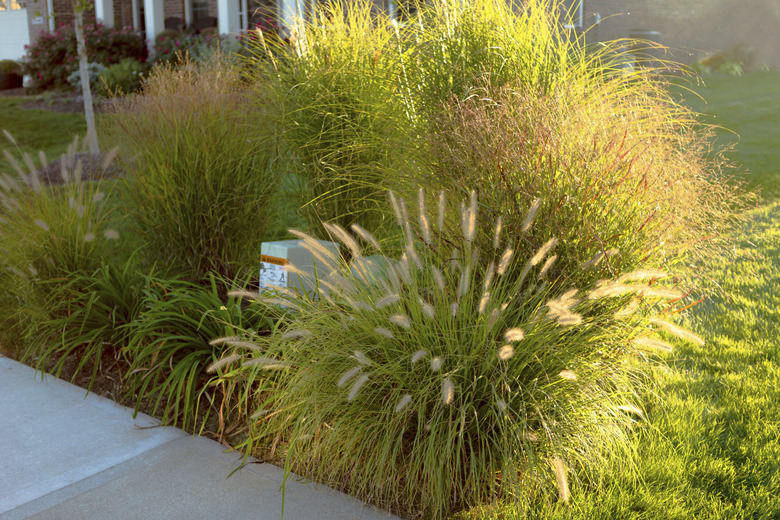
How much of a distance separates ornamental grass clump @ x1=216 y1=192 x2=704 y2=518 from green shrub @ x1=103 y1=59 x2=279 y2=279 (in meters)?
1.84

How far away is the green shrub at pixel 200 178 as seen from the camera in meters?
4.77

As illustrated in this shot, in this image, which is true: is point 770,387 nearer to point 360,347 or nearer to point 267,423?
point 360,347

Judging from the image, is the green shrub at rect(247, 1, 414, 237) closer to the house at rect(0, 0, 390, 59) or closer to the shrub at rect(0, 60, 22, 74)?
the house at rect(0, 0, 390, 59)

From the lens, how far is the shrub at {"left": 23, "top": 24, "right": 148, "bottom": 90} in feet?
56.8

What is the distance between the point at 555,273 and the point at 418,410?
3.29 ft

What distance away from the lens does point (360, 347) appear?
10.1ft

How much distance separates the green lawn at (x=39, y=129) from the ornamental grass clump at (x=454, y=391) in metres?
9.91

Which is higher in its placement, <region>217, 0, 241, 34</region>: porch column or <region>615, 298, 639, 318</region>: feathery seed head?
<region>217, 0, 241, 34</region>: porch column

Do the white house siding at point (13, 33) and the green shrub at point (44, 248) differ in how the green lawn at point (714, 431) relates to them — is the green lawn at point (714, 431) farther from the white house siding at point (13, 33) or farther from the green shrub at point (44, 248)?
the white house siding at point (13, 33)

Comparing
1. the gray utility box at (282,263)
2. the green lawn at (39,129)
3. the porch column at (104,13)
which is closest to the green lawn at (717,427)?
the gray utility box at (282,263)

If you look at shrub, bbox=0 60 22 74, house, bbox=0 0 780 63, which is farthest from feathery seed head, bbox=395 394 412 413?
shrub, bbox=0 60 22 74

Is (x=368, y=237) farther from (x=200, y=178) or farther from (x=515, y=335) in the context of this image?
(x=200, y=178)

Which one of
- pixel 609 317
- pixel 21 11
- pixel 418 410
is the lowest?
pixel 418 410

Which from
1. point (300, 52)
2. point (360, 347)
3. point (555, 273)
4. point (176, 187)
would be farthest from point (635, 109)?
point (176, 187)
